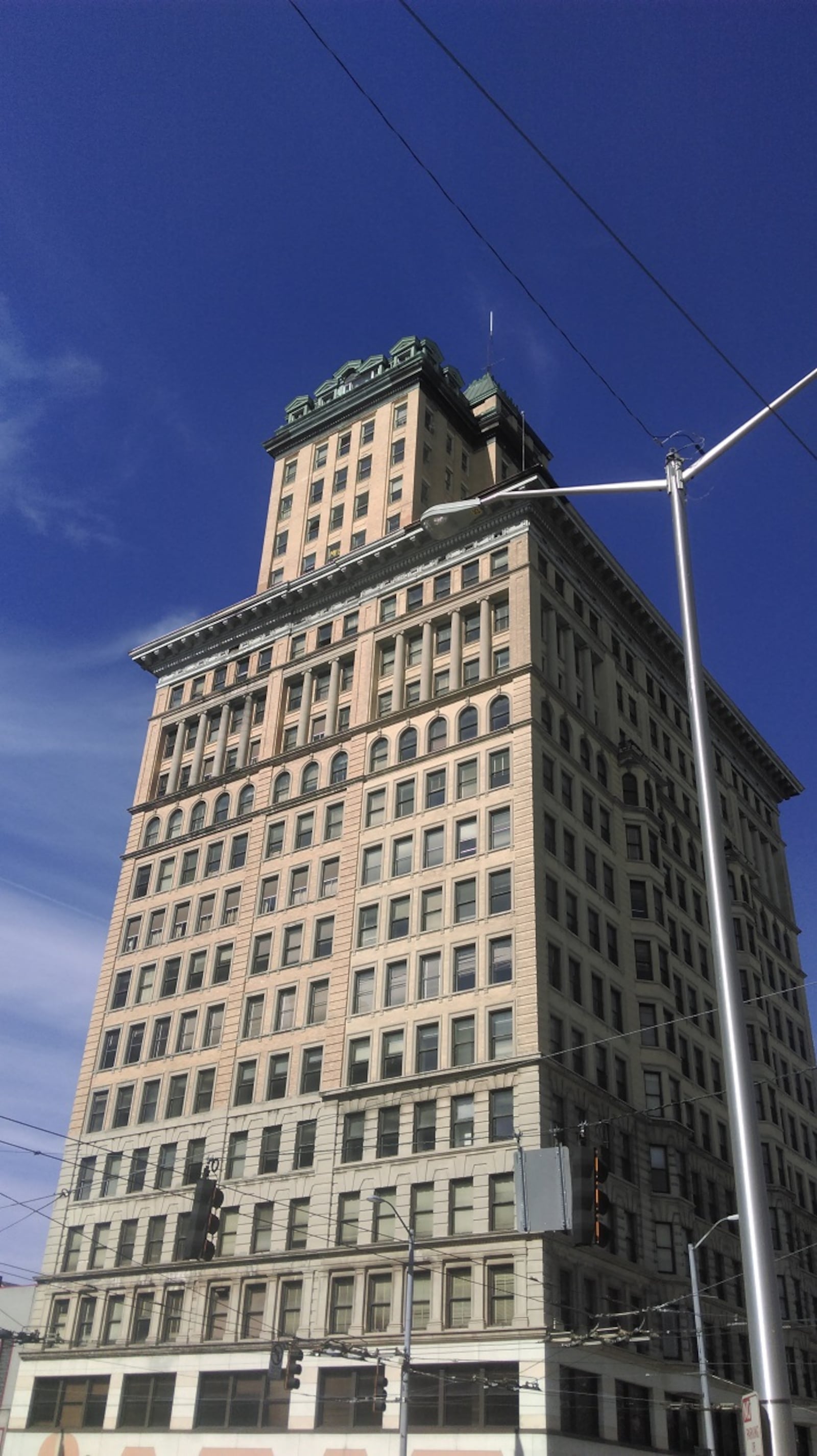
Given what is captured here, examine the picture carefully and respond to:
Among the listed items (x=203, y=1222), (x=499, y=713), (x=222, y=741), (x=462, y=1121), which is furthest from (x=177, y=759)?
(x=203, y=1222)

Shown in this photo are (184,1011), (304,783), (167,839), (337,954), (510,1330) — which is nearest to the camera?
(510,1330)

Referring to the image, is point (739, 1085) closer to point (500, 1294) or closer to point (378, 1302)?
point (500, 1294)

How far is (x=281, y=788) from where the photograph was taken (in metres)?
66.9

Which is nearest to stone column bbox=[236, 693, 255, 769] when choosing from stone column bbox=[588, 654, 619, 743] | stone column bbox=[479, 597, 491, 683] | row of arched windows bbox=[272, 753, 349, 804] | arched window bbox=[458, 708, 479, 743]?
row of arched windows bbox=[272, 753, 349, 804]

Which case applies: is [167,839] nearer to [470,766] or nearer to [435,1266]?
[470,766]

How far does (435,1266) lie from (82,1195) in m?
22.6

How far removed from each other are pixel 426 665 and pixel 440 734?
5.14m

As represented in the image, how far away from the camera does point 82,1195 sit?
192ft

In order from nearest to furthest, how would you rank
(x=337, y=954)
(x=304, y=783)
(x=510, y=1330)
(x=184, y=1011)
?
1. (x=510, y=1330)
2. (x=337, y=954)
3. (x=184, y=1011)
4. (x=304, y=783)

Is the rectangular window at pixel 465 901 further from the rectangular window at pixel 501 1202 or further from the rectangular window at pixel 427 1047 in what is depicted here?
the rectangular window at pixel 501 1202

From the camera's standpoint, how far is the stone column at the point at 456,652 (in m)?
62.7

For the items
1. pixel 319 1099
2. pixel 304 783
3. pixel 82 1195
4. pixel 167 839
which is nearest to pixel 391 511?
pixel 304 783

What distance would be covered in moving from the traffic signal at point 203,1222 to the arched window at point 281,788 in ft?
120

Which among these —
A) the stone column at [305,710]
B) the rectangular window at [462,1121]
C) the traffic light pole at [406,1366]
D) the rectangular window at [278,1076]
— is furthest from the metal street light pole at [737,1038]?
the stone column at [305,710]
